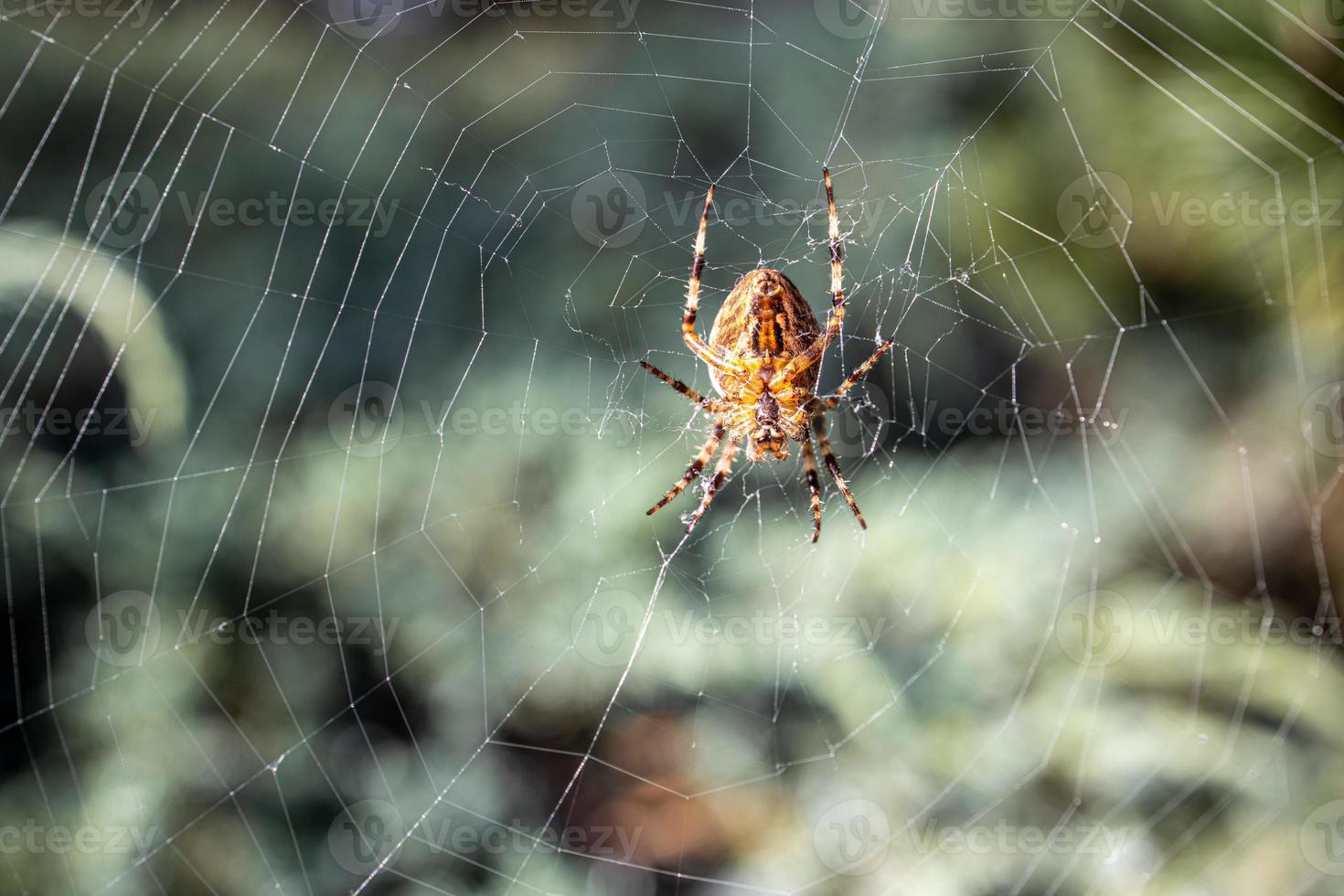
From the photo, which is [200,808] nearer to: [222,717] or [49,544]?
[222,717]

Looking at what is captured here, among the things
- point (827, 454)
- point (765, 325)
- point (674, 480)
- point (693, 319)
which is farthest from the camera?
point (674, 480)

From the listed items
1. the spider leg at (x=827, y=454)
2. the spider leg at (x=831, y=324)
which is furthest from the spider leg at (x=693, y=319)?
the spider leg at (x=827, y=454)

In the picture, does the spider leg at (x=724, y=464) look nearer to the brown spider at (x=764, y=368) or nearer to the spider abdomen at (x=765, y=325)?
the brown spider at (x=764, y=368)

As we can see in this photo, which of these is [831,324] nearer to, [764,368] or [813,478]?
[764,368]

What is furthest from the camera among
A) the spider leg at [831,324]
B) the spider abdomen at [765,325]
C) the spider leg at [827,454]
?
the spider leg at [827,454]

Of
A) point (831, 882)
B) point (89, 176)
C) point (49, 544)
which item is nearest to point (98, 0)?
point (89, 176)

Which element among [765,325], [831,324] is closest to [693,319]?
[765,325]

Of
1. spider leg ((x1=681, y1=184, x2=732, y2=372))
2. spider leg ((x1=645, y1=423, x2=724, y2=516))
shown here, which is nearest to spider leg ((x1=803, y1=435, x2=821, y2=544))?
spider leg ((x1=645, y1=423, x2=724, y2=516))

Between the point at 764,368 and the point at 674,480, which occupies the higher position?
the point at 764,368

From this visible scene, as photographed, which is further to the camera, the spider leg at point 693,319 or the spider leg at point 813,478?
the spider leg at point 813,478
